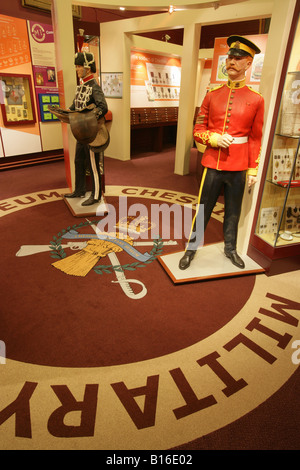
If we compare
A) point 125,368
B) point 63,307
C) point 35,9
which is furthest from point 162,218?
point 35,9

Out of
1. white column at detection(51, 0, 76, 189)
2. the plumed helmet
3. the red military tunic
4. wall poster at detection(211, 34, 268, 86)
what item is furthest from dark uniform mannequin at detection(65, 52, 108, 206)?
wall poster at detection(211, 34, 268, 86)

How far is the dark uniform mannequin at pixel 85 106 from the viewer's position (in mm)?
3496

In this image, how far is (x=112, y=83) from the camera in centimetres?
640

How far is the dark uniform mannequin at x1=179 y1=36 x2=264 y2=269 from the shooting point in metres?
2.22

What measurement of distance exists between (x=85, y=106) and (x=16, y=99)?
300 centimetres

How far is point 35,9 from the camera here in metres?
5.57

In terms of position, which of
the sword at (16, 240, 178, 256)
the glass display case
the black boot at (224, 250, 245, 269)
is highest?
the glass display case

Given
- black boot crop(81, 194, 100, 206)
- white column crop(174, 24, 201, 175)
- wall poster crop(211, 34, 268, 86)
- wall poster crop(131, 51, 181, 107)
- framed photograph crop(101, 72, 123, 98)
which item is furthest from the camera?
wall poster crop(131, 51, 181, 107)

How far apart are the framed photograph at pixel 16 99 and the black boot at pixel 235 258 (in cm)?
492

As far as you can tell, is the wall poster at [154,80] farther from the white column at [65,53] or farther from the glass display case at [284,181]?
the glass display case at [284,181]

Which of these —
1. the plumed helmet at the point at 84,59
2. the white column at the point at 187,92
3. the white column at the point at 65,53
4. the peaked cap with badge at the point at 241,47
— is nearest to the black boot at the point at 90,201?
the white column at the point at 65,53

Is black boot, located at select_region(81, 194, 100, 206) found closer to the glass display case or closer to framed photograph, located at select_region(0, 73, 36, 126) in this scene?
the glass display case

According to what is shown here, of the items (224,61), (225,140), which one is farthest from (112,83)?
(225,140)

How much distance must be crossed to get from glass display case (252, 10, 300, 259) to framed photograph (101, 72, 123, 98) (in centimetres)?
459
